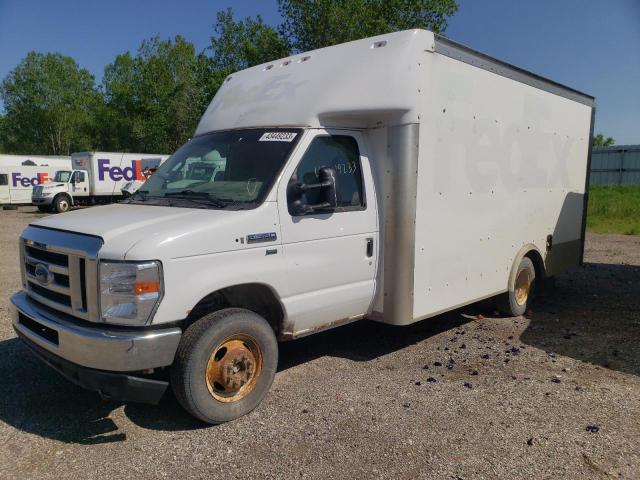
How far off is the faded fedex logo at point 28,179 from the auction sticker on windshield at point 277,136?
29.3m

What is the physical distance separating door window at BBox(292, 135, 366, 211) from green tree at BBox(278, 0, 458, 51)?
74.1 ft

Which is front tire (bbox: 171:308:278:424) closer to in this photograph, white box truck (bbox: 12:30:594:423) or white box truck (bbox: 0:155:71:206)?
white box truck (bbox: 12:30:594:423)

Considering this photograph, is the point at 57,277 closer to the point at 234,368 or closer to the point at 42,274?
the point at 42,274

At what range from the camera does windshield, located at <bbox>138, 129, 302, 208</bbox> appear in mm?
4227

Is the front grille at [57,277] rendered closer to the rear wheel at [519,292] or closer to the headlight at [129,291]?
the headlight at [129,291]

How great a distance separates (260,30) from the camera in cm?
3612

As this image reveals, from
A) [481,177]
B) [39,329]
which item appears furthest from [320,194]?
[39,329]

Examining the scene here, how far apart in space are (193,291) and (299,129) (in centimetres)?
179

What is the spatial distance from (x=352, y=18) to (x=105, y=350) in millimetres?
25692

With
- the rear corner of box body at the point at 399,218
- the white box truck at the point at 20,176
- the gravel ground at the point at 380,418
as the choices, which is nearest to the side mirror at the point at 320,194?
the rear corner of box body at the point at 399,218

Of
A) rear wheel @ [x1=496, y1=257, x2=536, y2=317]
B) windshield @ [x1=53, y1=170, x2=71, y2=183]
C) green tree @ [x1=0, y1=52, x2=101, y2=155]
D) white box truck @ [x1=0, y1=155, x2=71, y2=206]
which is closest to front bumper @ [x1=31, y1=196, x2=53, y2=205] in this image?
windshield @ [x1=53, y1=170, x2=71, y2=183]

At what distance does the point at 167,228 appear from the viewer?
3.61m

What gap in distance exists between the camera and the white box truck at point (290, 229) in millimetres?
3510

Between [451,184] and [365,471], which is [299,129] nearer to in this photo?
[451,184]
